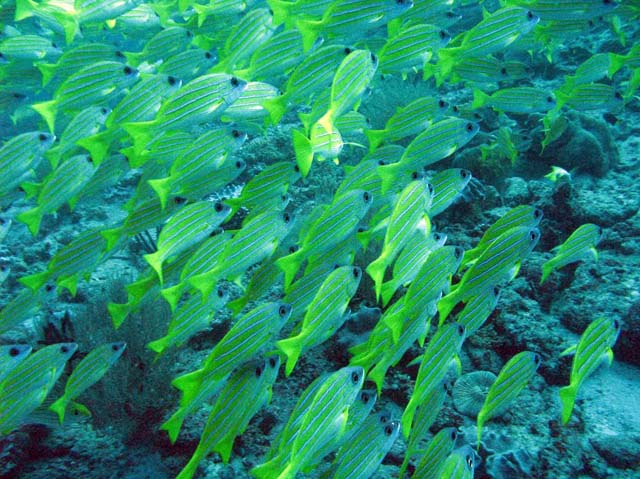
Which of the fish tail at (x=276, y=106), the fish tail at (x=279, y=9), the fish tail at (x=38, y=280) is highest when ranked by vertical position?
the fish tail at (x=279, y=9)

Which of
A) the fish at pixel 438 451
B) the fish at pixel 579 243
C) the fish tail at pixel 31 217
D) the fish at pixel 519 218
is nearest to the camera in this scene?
the fish at pixel 438 451

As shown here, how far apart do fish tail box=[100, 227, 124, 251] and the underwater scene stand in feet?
0.14

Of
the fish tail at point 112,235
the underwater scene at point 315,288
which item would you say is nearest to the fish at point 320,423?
the underwater scene at point 315,288

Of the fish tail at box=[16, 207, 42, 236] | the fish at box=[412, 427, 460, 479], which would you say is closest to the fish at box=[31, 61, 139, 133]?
the fish tail at box=[16, 207, 42, 236]

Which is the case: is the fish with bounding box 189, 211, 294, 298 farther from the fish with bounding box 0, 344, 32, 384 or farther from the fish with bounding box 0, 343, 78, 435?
the fish with bounding box 0, 344, 32, 384

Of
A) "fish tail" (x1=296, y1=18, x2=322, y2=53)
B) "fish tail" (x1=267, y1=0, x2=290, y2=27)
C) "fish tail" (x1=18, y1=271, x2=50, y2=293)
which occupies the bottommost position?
"fish tail" (x1=18, y1=271, x2=50, y2=293)

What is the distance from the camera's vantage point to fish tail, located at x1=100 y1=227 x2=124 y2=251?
3.50m

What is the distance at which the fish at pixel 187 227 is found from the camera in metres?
3.18

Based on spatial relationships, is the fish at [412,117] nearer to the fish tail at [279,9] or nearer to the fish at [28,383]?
the fish tail at [279,9]

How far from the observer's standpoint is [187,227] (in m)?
3.24

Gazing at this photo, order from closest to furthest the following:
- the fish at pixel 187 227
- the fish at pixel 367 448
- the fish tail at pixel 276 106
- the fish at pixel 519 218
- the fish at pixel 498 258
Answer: the fish at pixel 367 448, the fish at pixel 498 258, the fish at pixel 187 227, the fish at pixel 519 218, the fish tail at pixel 276 106

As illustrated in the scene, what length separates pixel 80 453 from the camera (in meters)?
3.91

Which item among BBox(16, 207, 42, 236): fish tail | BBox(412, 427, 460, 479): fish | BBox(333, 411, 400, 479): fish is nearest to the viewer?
BBox(333, 411, 400, 479): fish

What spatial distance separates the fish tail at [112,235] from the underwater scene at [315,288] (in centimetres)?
4
